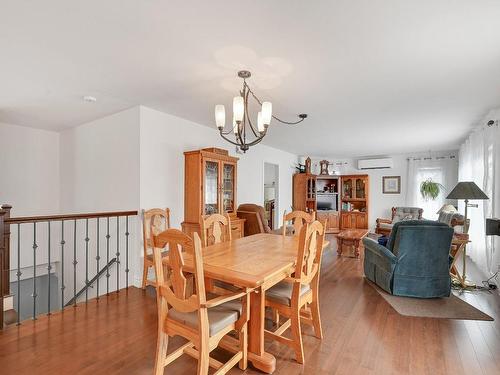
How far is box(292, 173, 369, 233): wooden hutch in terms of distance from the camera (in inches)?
318

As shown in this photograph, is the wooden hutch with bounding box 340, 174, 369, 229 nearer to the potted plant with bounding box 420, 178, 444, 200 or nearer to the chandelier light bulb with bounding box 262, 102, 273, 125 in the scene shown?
the potted plant with bounding box 420, 178, 444, 200

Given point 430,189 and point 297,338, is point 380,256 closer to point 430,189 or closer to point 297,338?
point 297,338

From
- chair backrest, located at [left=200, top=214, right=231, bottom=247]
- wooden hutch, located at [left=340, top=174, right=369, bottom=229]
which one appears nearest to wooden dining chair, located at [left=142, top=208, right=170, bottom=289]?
chair backrest, located at [left=200, top=214, right=231, bottom=247]

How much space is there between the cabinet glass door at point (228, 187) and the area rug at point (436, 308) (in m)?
2.53

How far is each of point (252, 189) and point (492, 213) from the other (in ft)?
13.1

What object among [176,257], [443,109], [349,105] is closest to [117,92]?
[176,257]

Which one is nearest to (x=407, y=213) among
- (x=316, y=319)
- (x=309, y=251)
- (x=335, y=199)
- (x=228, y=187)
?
(x=335, y=199)

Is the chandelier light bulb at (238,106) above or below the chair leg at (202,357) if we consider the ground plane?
above

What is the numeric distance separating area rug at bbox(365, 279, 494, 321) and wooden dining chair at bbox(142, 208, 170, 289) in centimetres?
292

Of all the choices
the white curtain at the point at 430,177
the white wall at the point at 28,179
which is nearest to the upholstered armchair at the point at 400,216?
the white curtain at the point at 430,177

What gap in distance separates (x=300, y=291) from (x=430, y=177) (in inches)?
271

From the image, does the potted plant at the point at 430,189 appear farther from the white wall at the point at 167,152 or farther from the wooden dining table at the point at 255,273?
the wooden dining table at the point at 255,273

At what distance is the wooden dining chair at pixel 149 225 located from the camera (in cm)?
344

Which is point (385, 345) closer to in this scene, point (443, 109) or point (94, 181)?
point (443, 109)
